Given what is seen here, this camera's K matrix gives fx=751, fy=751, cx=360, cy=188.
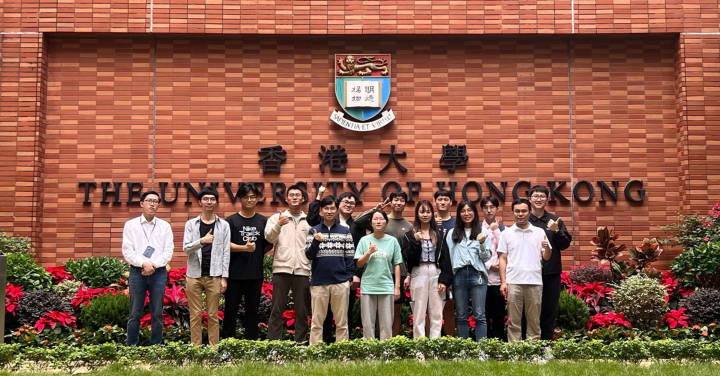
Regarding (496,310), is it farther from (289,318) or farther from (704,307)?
(704,307)

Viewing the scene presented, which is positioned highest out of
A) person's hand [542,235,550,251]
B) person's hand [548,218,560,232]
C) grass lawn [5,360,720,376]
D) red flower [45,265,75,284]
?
person's hand [548,218,560,232]

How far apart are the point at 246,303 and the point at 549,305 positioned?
10.2 ft

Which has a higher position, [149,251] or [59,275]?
[149,251]

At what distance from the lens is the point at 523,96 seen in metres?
11.4

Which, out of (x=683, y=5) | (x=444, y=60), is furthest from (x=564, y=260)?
(x=683, y=5)

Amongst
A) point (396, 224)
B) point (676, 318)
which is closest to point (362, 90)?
point (396, 224)

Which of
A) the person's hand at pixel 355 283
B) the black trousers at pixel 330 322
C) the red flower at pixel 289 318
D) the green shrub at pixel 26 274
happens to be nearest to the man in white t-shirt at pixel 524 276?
the person's hand at pixel 355 283

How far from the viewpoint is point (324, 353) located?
6578mm

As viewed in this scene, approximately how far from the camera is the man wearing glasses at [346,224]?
786 cm

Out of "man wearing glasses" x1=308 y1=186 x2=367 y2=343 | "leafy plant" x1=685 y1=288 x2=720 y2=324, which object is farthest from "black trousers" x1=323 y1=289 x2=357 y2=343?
"leafy plant" x1=685 y1=288 x2=720 y2=324

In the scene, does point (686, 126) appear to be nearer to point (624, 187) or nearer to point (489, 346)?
point (624, 187)

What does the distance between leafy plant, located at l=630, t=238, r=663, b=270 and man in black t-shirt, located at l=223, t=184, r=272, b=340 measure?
17.6 ft

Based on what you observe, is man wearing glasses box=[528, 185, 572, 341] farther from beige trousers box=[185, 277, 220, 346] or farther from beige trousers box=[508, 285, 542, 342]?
beige trousers box=[185, 277, 220, 346]

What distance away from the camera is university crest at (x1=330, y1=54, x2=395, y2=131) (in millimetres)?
11109
